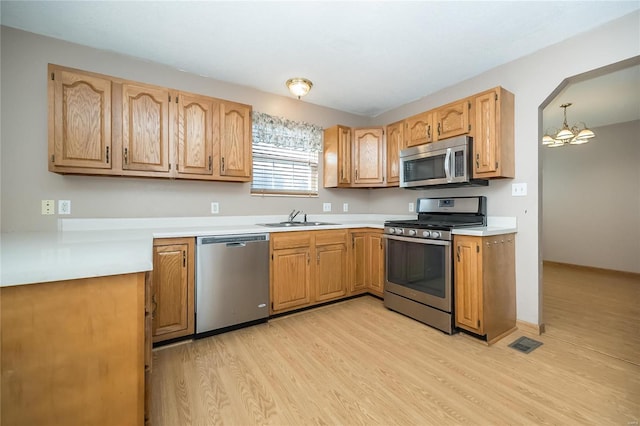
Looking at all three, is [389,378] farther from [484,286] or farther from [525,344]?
[525,344]

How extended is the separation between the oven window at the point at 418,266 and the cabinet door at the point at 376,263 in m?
0.21

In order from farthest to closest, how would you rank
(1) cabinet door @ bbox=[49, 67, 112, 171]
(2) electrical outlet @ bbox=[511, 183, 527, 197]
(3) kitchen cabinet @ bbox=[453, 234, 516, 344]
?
(2) electrical outlet @ bbox=[511, 183, 527, 197] → (3) kitchen cabinet @ bbox=[453, 234, 516, 344] → (1) cabinet door @ bbox=[49, 67, 112, 171]

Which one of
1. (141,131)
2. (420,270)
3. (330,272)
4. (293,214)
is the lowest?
(330,272)

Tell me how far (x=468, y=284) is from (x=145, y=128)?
10.0 feet

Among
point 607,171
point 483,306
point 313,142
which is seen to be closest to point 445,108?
point 313,142

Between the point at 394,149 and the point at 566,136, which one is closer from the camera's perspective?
the point at 394,149

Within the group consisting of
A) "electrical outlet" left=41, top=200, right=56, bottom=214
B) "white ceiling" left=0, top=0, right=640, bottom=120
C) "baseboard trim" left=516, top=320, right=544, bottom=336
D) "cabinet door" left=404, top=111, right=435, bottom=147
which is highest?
"white ceiling" left=0, top=0, right=640, bottom=120

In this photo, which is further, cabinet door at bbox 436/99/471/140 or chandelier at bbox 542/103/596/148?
chandelier at bbox 542/103/596/148

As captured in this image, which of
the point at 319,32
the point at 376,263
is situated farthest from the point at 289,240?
the point at 319,32

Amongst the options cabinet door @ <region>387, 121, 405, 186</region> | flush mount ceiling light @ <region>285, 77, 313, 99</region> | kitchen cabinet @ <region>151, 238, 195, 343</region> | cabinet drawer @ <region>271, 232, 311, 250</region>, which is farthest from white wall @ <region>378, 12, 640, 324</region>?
kitchen cabinet @ <region>151, 238, 195, 343</region>

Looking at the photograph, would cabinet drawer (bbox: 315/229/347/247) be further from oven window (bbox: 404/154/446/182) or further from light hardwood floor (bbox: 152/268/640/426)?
oven window (bbox: 404/154/446/182)

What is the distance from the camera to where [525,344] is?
7.31 ft

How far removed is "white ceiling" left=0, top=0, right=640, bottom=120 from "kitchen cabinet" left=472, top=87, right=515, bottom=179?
43 centimetres

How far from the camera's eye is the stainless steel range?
95.9 inches
